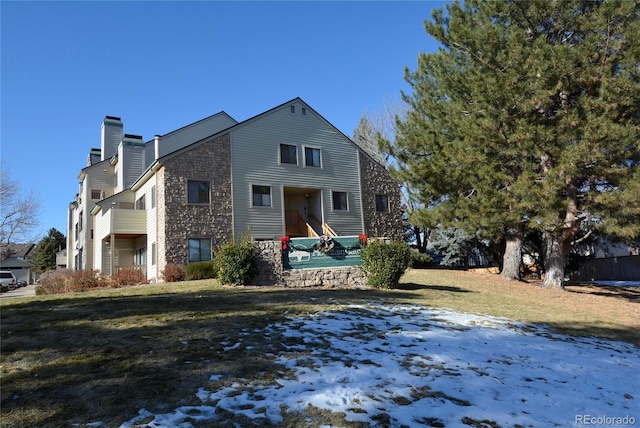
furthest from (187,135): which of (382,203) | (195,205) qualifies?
(382,203)

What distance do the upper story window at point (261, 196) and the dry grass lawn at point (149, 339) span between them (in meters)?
11.1

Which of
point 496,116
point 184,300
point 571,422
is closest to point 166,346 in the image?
point 184,300

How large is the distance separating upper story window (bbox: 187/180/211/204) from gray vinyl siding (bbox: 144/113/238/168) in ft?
21.0

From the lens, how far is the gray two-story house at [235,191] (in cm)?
2120

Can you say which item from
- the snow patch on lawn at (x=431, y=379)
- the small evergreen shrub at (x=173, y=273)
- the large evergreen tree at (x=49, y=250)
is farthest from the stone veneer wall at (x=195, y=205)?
the large evergreen tree at (x=49, y=250)

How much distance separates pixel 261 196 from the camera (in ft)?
76.4

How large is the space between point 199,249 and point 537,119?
1587cm

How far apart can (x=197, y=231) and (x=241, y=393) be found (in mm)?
17758

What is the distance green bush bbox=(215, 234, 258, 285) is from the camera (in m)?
13.1

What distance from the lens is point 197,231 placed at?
2123 cm

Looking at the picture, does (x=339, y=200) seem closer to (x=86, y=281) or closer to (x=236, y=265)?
(x=236, y=265)

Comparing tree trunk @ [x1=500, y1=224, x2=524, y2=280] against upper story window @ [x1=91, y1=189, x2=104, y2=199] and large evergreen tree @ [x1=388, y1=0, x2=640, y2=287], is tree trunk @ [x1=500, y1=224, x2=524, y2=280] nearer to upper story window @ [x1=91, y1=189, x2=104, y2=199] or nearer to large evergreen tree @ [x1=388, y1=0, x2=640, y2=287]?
large evergreen tree @ [x1=388, y1=0, x2=640, y2=287]

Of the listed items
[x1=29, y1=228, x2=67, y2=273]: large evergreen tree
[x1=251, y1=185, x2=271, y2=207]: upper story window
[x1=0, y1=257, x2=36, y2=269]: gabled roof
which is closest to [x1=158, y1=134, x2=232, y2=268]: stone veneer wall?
[x1=251, y1=185, x2=271, y2=207]: upper story window

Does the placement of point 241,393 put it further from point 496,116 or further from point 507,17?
point 507,17
